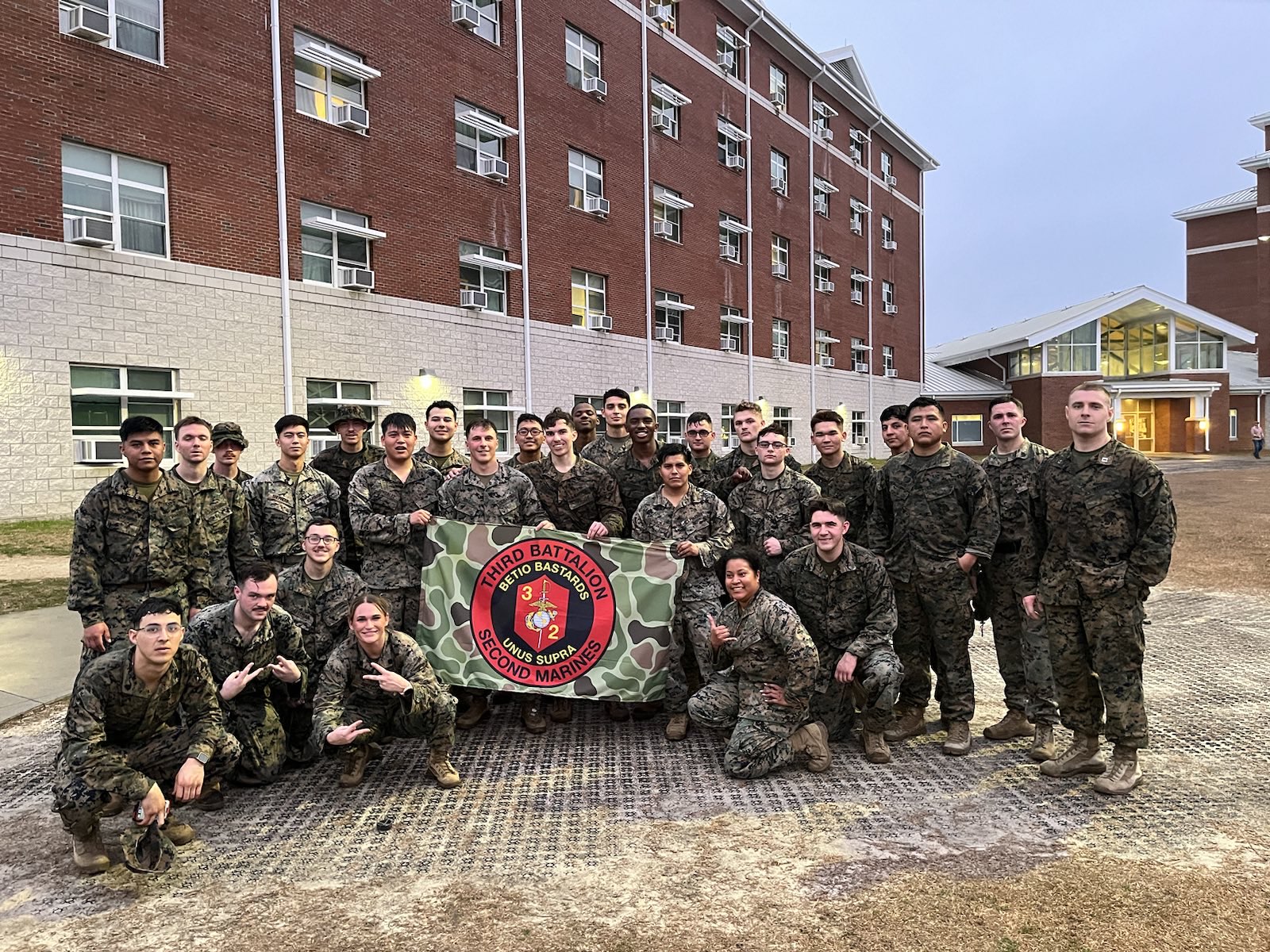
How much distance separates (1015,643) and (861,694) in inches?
45.9

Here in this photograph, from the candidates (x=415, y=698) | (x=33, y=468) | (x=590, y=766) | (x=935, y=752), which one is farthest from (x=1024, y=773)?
(x=33, y=468)

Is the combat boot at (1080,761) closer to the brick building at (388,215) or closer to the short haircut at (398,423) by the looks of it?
the short haircut at (398,423)

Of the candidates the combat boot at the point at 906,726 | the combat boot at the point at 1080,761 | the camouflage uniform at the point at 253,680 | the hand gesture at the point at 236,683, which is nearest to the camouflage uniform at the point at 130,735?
the hand gesture at the point at 236,683

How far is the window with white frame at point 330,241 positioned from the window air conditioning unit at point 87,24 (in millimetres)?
4139

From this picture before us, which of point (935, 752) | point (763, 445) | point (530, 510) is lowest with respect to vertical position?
point (935, 752)

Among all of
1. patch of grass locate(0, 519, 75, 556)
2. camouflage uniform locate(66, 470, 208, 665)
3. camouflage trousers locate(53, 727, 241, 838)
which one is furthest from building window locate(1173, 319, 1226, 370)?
camouflage trousers locate(53, 727, 241, 838)

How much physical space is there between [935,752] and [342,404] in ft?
48.7

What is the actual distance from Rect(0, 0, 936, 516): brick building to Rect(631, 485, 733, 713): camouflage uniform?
11.8 meters

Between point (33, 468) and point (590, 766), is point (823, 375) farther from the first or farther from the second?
point (590, 766)

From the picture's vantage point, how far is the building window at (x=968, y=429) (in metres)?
46.4

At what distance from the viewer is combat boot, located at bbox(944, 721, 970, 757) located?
17.2 feet

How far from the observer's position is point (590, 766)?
516 cm

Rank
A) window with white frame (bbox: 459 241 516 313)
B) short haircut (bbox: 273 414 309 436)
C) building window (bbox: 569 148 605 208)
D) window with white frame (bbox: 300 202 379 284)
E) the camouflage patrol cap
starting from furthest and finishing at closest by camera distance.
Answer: building window (bbox: 569 148 605 208) < window with white frame (bbox: 459 241 516 313) < window with white frame (bbox: 300 202 379 284) < the camouflage patrol cap < short haircut (bbox: 273 414 309 436)

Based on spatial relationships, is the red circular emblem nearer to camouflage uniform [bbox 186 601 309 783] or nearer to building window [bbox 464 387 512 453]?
camouflage uniform [bbox 186 601 309 783]
